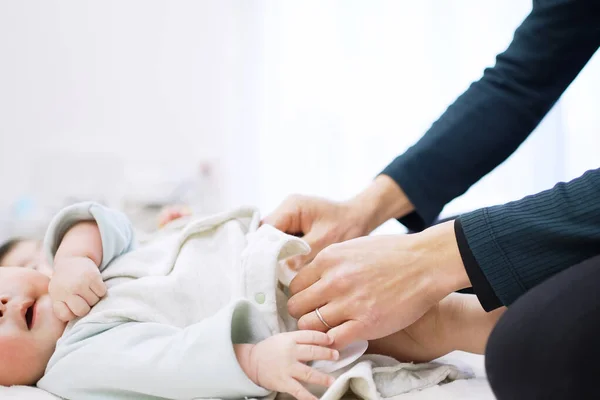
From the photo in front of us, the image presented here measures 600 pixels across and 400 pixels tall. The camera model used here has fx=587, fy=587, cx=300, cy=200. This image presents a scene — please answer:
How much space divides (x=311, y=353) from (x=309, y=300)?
10 centimetres

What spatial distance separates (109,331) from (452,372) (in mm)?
463

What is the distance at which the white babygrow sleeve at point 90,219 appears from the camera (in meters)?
0.93

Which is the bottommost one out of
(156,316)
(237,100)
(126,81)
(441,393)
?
(441,393)

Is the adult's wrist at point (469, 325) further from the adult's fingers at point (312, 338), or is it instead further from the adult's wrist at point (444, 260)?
the adult's fingers at point (312, 338)

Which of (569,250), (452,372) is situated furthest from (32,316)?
(569,250)

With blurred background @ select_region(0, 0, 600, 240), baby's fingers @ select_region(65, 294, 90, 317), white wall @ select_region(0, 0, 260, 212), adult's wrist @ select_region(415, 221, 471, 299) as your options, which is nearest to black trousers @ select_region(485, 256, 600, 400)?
adult's wrist @ select_region(415, 221, 471, 299)

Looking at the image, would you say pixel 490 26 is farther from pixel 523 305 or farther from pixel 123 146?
pixel 523 305

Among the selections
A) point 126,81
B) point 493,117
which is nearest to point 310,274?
point 493,117

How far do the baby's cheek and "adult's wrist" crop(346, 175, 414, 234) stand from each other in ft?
1.99

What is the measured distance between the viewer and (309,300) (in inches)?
30.5

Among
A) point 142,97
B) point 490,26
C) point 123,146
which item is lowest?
point 123,146

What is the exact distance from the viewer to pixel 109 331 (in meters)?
0.76

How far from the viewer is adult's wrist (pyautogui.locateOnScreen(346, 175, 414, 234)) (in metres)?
1.16

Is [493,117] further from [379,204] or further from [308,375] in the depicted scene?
[308,375]
